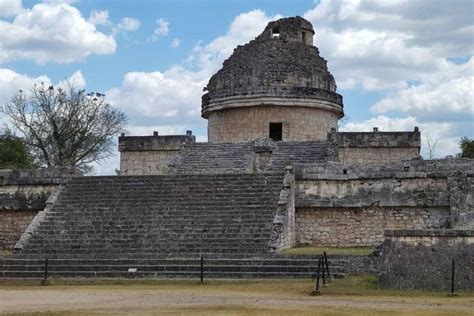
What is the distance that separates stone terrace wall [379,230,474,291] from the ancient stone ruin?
0.07 ft

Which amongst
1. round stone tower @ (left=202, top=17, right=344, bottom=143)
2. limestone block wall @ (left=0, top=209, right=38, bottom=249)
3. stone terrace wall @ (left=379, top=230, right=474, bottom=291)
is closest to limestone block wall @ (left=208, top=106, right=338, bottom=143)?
round stone tower @ (left=202, top=17, right=344, bottom=143)

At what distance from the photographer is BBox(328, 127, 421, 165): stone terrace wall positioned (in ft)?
99.2

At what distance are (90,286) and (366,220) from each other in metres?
8.51

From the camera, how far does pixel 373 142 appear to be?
30344 mm

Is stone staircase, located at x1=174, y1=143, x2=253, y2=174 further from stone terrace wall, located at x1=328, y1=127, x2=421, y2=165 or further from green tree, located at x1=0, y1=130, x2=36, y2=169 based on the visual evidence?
green tree, located at x1=0, y1=130, x2=36, y2=169

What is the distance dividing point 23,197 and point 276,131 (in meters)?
11.5

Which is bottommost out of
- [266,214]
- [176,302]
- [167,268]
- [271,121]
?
[176,302]

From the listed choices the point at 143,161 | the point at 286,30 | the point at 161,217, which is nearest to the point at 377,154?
the point at 286,30

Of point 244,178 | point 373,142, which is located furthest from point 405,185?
point 373,142

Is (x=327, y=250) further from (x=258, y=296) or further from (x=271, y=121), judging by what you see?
(x=271, y=121)

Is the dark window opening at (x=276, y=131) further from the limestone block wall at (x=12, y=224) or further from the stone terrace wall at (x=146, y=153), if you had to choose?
the limestone block wall at (x=12, y=224)

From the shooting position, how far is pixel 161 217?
70.9ft

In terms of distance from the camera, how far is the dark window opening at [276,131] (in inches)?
1269

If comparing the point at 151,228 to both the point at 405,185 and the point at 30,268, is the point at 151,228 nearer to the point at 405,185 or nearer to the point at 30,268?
the point at 30,268
